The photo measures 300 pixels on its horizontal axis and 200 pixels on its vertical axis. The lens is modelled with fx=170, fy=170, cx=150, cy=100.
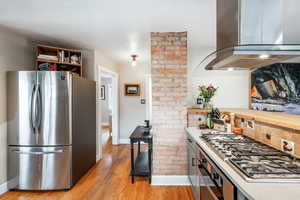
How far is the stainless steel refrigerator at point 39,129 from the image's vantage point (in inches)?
99.7

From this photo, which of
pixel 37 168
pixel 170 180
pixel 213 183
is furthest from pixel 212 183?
pixel 37 168

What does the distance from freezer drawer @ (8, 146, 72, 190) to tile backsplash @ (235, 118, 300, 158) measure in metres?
2.62

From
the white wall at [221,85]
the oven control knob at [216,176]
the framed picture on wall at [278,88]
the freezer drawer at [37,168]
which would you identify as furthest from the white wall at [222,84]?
the freezer drawer at [37,168]

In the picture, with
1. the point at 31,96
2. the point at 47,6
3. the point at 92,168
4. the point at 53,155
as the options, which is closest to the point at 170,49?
the point at 47,6

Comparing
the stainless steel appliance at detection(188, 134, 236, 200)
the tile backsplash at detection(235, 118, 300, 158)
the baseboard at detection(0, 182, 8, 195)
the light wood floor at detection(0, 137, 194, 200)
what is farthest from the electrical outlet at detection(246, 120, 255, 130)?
the baseboard at detection(0, 182, 8, 195)

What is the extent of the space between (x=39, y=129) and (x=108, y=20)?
6.16 feet

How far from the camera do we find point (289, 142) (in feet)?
4.71

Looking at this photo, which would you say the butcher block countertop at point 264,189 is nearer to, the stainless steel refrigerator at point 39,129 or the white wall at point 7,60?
the stainless steel refrigerator at point 39,129

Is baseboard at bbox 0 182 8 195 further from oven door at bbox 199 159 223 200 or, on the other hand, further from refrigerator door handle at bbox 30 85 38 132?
oven door at bbox 199 159 223 200

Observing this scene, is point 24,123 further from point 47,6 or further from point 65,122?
point 47,6

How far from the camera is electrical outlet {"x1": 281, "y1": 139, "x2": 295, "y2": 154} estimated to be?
4.60 feet

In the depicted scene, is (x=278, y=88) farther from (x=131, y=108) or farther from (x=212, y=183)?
(x=131, y=108)

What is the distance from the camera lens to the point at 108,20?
89.7 inches

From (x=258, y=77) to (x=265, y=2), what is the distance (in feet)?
6.21
